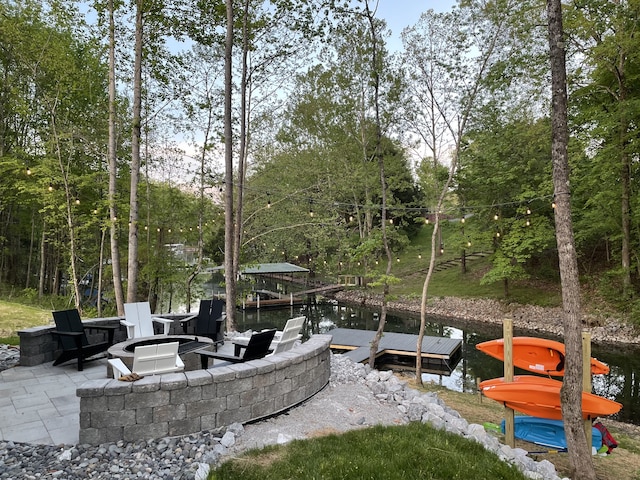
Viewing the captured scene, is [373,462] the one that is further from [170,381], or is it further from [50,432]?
[50,432]

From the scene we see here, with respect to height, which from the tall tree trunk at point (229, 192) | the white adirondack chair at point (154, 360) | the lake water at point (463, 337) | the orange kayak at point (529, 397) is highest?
the tall tree trunk at point (229, 192)

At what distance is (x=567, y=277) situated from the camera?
4.14m

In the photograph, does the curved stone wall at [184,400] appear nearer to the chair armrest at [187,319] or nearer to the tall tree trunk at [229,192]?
the chair armrest at [187,319]

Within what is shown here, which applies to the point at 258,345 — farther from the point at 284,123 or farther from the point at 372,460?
the point at 284,123

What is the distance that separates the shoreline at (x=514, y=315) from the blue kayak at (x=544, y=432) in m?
4.64

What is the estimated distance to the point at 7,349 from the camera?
6.30 metres

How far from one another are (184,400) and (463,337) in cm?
1323

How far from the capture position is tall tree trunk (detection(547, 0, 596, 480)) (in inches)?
160

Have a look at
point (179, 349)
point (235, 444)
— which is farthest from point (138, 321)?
point (235, 444)

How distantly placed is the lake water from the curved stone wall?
6.99 m

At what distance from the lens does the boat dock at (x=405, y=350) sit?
11.2 m

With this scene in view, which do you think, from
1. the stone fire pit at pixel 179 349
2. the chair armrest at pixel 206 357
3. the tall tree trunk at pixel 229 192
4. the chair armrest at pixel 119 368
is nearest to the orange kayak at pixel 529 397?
the chair armrest at pixel 206 357

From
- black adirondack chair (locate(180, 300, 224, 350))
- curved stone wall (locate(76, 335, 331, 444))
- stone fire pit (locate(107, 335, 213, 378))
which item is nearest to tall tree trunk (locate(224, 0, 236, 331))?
black adirondack chair (locate(180, 300, 224, 350))

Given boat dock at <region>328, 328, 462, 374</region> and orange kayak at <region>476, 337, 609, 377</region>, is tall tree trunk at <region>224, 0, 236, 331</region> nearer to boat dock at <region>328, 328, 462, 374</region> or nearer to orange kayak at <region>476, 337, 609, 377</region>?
boat dock at <region>328, 328, 462, 374</region>
